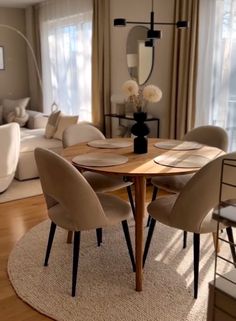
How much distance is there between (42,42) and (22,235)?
4483mm

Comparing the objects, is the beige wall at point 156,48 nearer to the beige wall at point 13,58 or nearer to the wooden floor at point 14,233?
the wooden floor at point 14,233

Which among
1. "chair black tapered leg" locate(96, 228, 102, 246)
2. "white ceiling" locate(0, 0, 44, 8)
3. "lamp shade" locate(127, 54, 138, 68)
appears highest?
"white ceiling" locate(0, 0, 44, 8)

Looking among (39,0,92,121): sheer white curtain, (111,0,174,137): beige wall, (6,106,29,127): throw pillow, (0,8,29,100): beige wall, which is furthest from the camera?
(0,8,29,100): beige wall

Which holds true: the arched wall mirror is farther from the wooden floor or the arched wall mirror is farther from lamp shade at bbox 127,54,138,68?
the wooden floor

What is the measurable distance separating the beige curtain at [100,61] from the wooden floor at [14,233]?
4.86ft

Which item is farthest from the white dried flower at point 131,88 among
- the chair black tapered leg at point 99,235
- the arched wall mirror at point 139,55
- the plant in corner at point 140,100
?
the arched wall mirror at point 139,55

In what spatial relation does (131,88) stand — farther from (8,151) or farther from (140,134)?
(8,151)

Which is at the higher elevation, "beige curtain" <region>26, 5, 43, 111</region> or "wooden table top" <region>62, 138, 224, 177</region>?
"beige curtain" <region>26, 5, 43, 111</region>

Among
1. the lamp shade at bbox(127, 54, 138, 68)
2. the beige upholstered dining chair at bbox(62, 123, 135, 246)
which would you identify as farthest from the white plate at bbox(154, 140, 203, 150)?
the lamp shade at bbox(127, 54, 138, 68)

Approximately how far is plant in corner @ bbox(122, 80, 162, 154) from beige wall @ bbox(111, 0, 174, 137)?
163cm

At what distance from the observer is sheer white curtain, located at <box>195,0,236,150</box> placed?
334cm

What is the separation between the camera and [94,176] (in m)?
2.93

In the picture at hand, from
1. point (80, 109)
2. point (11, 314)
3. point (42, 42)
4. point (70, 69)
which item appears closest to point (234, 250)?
point (11, 314)

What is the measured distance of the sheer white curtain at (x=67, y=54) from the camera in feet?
17.2
